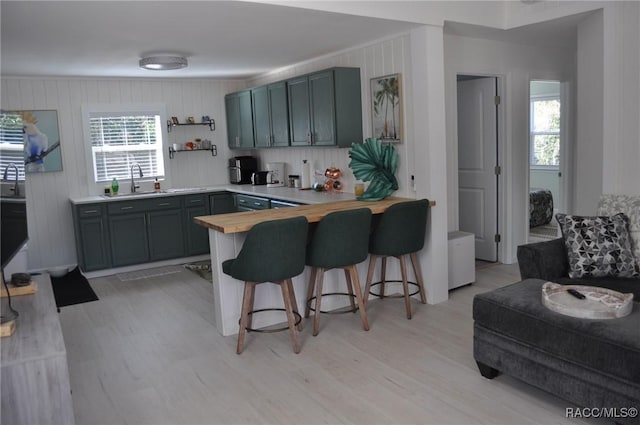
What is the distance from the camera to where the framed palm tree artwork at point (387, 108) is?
469 cm

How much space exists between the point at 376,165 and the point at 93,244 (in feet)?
11.1

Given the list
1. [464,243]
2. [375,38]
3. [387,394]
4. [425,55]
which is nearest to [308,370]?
[387,394]

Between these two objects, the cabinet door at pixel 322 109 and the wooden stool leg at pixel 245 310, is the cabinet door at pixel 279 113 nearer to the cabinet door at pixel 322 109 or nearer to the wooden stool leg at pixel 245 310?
the cabinet door at pixel 322 109

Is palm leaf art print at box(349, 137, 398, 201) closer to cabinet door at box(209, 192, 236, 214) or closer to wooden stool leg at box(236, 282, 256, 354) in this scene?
wooden stool leg at box(236, 282, 256, 354)

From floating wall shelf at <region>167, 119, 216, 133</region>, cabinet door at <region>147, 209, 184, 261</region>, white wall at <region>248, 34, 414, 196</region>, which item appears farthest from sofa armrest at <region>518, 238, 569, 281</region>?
floating wall shelf at <region>167, 119, 216, 133</region>

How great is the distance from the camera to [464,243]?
493 centimetres

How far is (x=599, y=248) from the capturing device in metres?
3.51

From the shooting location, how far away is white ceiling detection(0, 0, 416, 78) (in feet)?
11.3

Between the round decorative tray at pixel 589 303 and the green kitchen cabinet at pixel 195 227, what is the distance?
4569mm

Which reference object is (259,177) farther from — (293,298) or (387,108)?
(293,298)

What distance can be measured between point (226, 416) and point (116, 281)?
3.49 metres

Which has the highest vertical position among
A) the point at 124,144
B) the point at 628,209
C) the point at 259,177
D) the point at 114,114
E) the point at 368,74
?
the point at 368,74

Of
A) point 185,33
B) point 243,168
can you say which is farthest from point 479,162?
point 185,33

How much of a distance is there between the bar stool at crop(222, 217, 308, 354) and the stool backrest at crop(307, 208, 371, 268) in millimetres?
158
